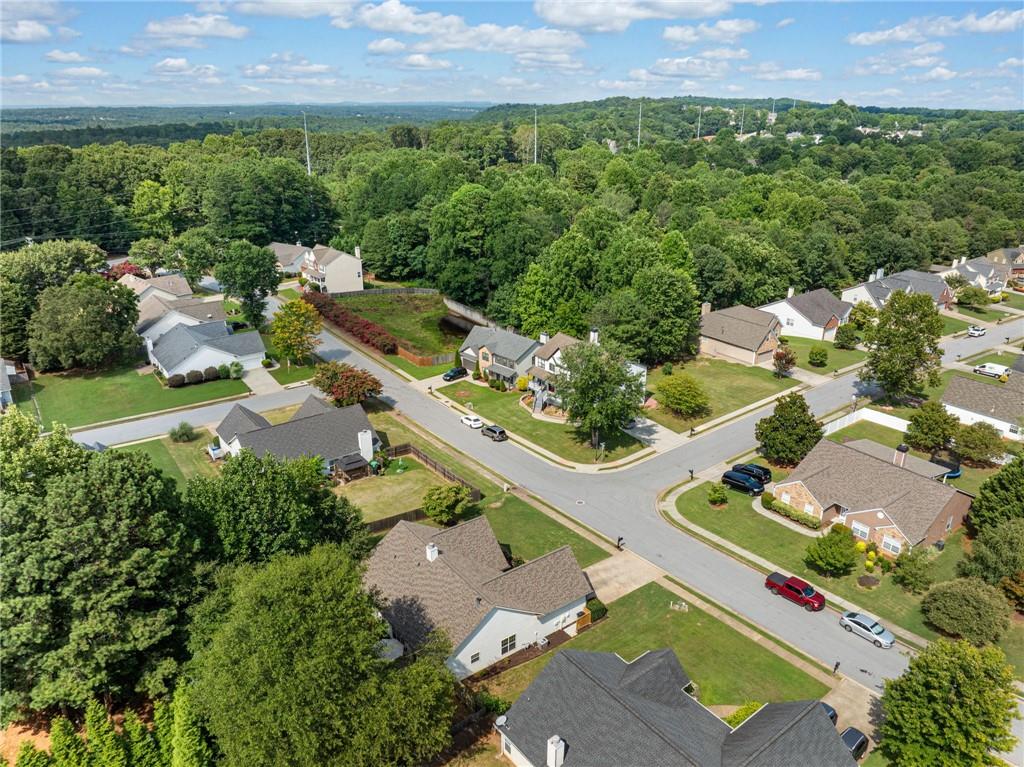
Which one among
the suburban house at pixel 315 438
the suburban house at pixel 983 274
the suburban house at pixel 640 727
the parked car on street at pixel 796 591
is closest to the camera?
the suburban house at pixel 640 727

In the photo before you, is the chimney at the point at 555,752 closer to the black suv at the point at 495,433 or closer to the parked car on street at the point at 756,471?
the parked car on street at the point at 756,471

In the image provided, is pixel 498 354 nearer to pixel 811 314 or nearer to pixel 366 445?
pixel 366 445

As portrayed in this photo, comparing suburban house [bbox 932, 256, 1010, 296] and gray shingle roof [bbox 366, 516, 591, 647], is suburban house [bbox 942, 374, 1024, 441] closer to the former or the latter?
gray shingle roof [bbox 366, 516, 591, 647]

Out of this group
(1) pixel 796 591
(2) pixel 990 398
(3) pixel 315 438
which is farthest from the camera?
(2) pixel 990 398

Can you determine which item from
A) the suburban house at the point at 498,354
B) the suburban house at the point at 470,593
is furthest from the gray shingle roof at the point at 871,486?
the suburban house at the point at 498,354

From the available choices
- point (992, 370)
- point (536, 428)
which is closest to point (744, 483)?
point (536, 428)

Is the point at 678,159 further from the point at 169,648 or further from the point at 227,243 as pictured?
the point at 169,648
